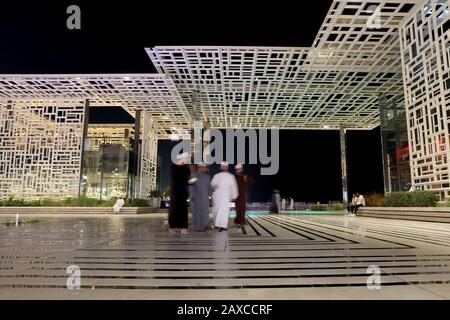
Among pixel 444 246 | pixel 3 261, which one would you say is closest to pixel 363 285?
pixel 444 246

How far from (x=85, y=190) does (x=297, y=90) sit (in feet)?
51.2

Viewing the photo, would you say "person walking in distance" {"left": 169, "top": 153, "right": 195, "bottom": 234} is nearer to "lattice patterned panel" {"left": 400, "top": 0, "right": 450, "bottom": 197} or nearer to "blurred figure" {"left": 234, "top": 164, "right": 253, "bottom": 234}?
"blurred figure" {"left": 234, "top": 164, "right": 253, "bottom": 234}

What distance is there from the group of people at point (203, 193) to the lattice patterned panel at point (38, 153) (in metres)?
17.0

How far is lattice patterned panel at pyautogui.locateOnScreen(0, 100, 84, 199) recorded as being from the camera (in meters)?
22.1

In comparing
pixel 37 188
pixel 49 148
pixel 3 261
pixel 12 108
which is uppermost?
pixel 12 108

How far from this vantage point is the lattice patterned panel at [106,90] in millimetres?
18375

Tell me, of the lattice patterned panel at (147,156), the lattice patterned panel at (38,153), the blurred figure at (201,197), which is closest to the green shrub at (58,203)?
the lattice patterned panel at (38,153)

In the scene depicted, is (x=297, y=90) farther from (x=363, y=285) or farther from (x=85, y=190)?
(x=363, y=285)

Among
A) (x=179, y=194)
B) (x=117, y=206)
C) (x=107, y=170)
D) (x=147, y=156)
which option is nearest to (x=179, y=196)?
(x=179, y=194)

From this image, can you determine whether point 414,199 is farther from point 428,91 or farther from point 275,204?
point 275,204

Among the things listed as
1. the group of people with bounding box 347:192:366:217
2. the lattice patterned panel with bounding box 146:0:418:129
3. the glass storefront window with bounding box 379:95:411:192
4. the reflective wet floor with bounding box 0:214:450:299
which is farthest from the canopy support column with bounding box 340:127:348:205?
the reflective wet floor with bounding box 0:214:450:299

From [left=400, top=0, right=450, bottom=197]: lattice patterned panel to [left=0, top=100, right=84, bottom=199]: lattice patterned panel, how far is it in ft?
64.0

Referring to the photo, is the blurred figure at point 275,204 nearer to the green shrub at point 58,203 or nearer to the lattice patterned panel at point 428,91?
the lattice patterned panel at point 428,91
